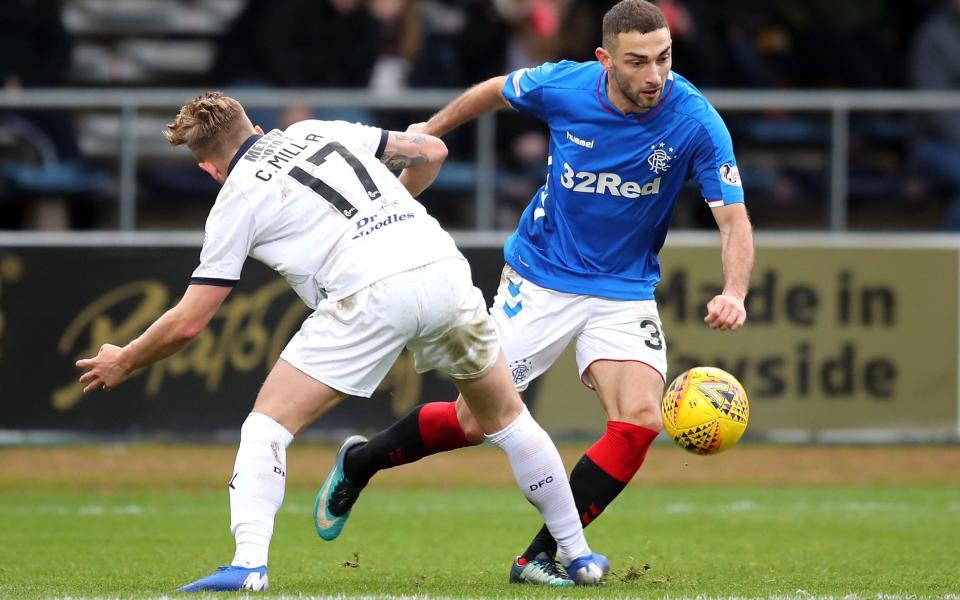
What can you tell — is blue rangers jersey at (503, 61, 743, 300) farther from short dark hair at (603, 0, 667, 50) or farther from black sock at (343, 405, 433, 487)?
black sock at (343, 405, 433, 487)

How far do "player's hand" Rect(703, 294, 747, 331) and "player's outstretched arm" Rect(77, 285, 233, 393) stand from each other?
1.89 m

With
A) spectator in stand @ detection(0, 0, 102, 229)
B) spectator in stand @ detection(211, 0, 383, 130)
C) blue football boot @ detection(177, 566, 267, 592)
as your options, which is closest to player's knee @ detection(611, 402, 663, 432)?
blue football boot @ detection(177, 566, 267, 592)

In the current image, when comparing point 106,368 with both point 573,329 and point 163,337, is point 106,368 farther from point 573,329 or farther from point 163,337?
point 573,329

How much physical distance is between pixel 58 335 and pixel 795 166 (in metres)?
6.41

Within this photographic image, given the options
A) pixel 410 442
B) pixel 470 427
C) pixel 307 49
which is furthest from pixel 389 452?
pixel 307 49

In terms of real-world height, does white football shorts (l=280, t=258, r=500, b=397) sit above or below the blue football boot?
above

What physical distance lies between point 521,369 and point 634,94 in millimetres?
1380

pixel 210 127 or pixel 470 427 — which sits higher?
pixel 210 127

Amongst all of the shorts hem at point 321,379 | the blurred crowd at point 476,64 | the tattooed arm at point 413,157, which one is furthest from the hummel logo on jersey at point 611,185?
the blurred crowd at point 476,64

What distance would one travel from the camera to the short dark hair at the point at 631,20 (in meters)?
6.60

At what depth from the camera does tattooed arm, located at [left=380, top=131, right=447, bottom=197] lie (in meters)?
6.56

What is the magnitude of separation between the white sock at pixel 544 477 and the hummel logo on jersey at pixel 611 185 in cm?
114

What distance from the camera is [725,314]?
242 inches

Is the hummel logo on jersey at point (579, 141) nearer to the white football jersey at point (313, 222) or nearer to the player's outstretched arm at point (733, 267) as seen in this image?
the player's outstretched arm at point (733, 267)
